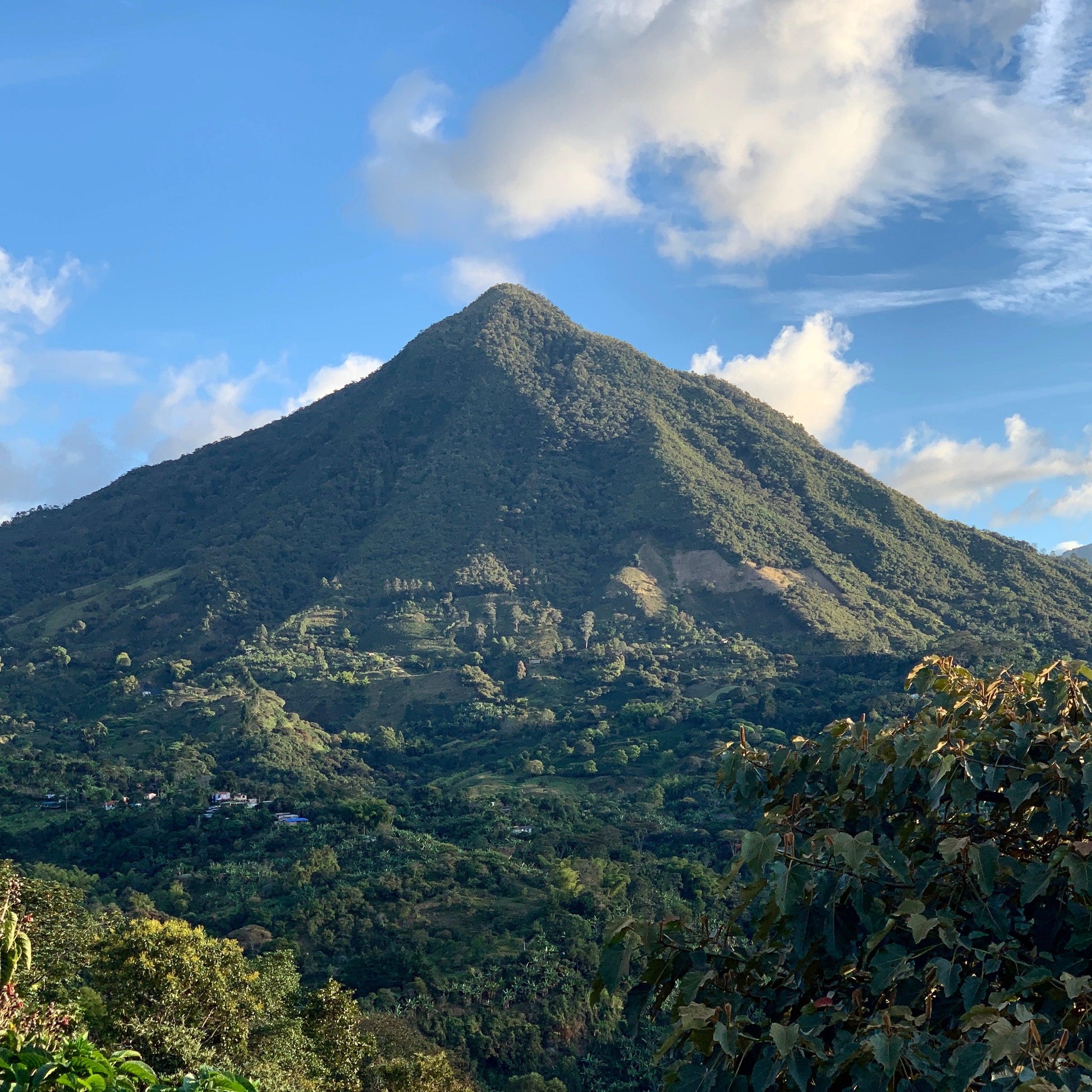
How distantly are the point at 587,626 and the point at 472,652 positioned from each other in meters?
12.1

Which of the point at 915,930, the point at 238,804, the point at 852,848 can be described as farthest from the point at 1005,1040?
the point at 238,804

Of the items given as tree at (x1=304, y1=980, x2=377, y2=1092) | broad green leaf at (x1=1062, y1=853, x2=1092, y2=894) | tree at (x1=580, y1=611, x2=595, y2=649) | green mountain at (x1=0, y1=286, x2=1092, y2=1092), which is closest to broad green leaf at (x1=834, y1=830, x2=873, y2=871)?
broad green leaf at (x1=1062, y1=853, x2=1092, y2=894)

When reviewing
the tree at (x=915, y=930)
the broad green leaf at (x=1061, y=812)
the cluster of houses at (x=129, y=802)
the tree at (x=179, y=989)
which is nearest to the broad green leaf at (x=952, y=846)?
the tree at (x=915, y=930)

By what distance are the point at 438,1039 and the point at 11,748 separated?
157ft

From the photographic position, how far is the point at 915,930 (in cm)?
456

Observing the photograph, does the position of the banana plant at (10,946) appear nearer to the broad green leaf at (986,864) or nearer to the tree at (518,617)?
Answer: the broad green leaf at (986,864)

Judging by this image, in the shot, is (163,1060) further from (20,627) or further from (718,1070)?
(20,627)

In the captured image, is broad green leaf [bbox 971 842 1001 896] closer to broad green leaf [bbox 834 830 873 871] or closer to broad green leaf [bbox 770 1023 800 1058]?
broad green leaf [bbox 834 830 873 871]

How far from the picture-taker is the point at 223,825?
48.9 meters

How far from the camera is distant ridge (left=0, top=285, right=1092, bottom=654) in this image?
104 metres

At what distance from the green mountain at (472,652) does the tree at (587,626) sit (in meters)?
0.47

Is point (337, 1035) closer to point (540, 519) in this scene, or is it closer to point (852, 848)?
point (852, 848)

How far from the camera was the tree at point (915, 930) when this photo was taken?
14.0 feet

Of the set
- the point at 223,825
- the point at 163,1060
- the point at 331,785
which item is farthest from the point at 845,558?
the point at 163,1060
